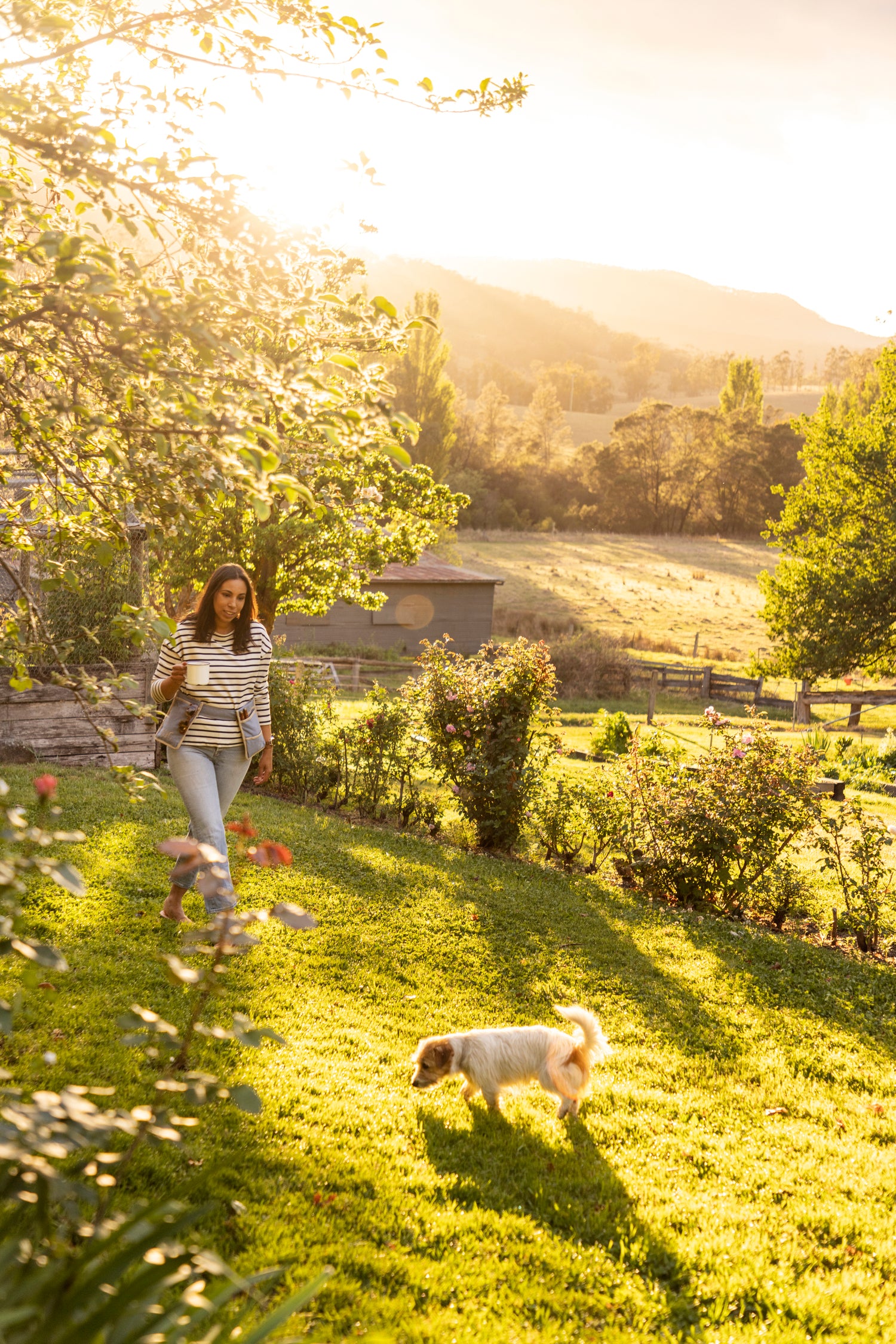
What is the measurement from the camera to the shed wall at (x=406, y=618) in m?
33.0

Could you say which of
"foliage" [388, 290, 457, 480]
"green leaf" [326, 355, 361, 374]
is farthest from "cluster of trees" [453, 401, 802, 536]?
"green leaf" [326, 355, 361, 374]

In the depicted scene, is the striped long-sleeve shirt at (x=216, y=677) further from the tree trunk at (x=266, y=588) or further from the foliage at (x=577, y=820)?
the tree trunk at (x=266, y=588)

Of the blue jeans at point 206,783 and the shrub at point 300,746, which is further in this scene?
the shrub at point 300,746

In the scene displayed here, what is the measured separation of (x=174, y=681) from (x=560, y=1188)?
3.34 m

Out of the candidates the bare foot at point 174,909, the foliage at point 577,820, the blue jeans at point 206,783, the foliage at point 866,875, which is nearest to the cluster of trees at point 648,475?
the foliage at point 577,820

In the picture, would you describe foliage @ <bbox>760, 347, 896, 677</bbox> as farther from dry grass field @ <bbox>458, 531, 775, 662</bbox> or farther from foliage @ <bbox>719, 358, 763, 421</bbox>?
foliage @ <bbox>719, 358, 763, 421</bbox>

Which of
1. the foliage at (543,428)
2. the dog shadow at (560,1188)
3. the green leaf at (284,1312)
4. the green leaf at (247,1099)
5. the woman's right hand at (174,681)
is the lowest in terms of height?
the dog shadow at (560,1188)

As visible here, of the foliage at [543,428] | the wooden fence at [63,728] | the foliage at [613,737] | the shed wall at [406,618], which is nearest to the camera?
the wooden fence at [63,728]

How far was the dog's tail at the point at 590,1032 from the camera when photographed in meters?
4.39

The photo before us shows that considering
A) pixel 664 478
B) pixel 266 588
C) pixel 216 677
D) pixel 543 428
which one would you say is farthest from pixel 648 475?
pixel 216 677

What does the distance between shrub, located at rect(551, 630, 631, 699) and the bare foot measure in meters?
22.4

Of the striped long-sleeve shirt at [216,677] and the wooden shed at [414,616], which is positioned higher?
the striped long-sleeve shirt at [216,677]

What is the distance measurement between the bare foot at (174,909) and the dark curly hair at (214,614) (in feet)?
5.71

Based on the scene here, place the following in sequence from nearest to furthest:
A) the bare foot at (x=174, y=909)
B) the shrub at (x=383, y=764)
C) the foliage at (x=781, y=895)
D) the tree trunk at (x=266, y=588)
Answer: the bare foot at (x=174, y=909) < the foliage at (x=781, y=895) < the shrub at (x=383, y=764) < the tree trunk at (x=266, y=588)
